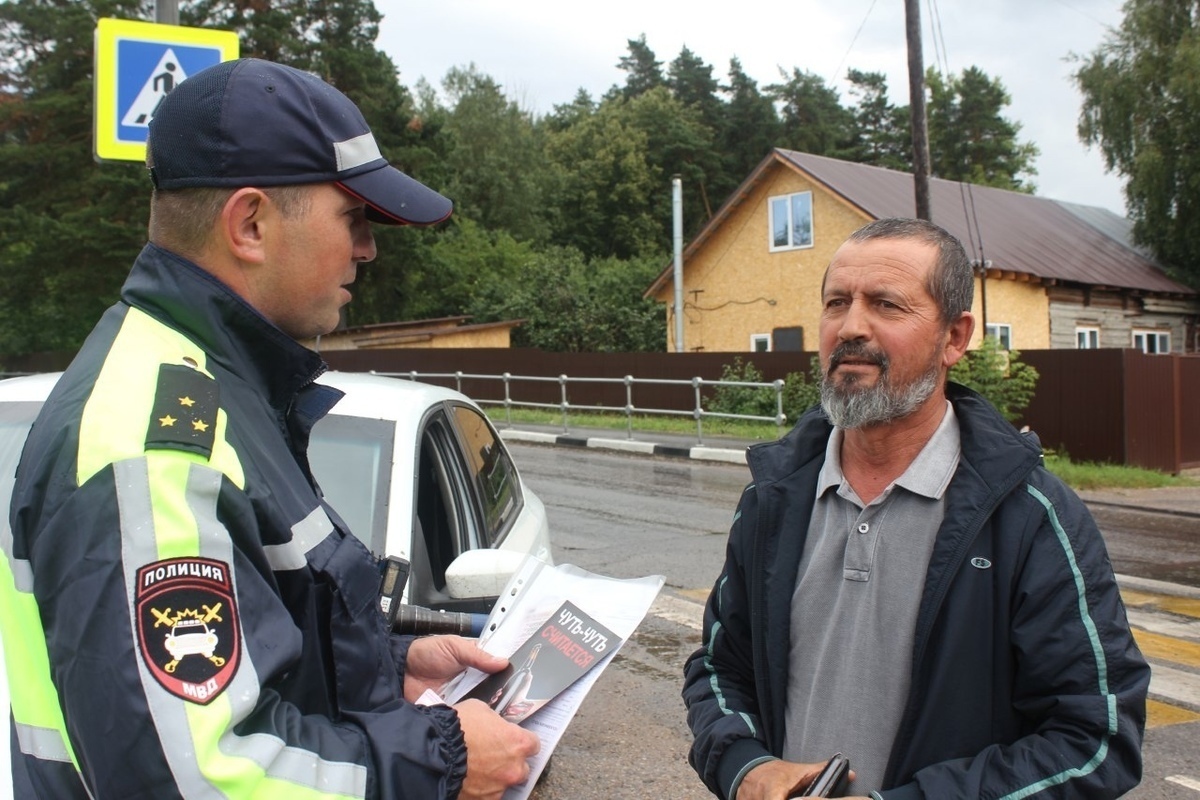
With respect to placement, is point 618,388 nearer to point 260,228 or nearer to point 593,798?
point 593,798

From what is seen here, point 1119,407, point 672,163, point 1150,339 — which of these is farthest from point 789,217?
point 672,163

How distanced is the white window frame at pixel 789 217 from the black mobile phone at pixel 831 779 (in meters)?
25.6

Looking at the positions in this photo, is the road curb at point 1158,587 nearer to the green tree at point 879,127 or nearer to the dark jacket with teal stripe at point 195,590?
the dark jacket with teal stripe at point 195,590

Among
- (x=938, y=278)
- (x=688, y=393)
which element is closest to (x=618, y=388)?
(x=688, y=393)

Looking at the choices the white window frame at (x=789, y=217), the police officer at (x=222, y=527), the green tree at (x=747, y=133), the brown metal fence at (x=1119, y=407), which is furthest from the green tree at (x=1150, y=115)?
the green tree at (x=747, y=133)

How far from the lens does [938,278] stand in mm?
2311

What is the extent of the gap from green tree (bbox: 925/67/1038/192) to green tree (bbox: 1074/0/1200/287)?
32187mm

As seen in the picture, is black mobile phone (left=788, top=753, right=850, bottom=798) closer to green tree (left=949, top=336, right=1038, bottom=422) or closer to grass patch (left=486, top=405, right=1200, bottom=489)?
grass patch (left=486, top=405, right=1200, bottom=489)

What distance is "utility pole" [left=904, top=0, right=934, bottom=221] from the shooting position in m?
15.8

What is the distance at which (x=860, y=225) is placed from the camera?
26.2 meters

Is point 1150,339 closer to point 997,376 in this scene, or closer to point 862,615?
point 997,376

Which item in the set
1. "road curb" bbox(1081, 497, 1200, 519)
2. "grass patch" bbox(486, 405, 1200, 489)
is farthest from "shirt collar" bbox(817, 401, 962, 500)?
"road curb" bbox(1081, 497, 1200, 519)

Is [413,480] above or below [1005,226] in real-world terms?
below

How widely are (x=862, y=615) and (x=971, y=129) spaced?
63847 millimetres
